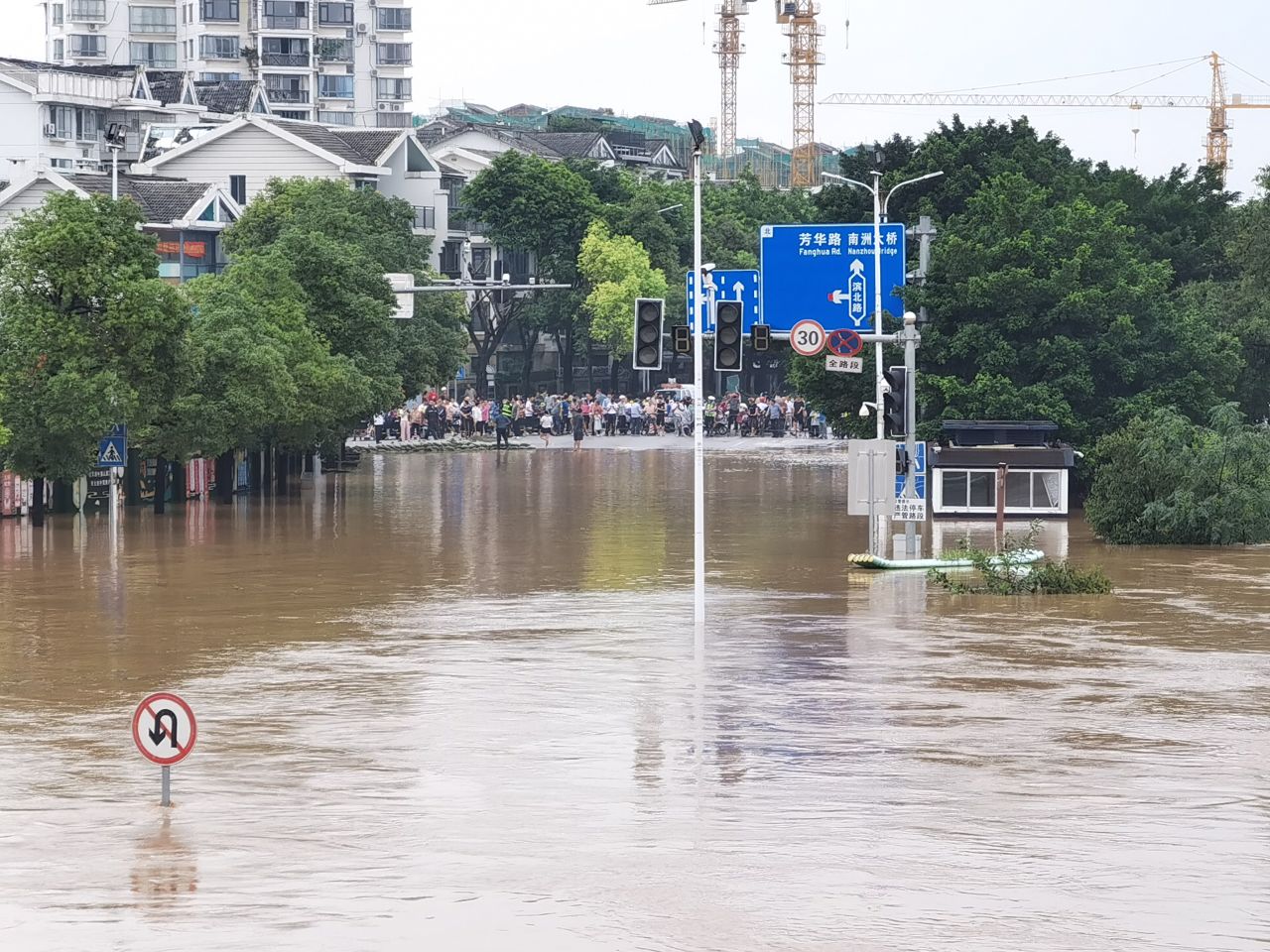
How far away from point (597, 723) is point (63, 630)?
1050 cm

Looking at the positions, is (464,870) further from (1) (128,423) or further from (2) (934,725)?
(1) (128,423)

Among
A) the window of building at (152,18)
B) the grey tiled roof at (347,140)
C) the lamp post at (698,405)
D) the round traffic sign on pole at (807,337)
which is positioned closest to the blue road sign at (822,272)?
the round traffic sign on pole at (807,337)

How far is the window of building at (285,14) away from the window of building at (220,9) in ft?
7.06

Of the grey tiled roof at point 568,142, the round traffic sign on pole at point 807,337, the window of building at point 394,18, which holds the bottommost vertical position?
the round traffic sign on pole at point 807,337

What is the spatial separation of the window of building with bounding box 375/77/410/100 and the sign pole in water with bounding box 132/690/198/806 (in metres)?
149

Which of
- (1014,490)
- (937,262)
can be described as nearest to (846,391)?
(937,262)

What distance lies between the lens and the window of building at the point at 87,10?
14825 centimetres

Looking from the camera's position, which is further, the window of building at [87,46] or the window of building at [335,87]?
the window of building at [335,87]

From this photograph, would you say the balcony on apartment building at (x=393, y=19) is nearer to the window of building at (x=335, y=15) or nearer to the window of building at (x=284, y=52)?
the window of building at (x=335, y=15)


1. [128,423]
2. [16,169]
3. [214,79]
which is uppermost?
[214,79]

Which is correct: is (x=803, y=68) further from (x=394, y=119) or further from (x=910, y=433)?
(x=910, y=433)

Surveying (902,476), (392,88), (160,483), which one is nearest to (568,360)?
(392,88)

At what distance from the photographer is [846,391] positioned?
57.9 metres

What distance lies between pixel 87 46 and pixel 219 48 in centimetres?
1018
